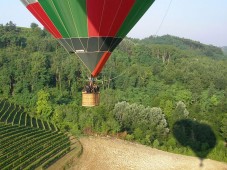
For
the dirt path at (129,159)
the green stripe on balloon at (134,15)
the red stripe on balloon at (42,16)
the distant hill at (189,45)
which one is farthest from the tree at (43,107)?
the distant hill at (189,45)

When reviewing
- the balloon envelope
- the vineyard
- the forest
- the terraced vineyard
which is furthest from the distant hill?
the balloon envelope

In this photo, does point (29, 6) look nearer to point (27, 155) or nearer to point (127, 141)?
point (27, 155)

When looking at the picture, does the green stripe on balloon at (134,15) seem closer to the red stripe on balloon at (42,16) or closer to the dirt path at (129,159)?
the red stripe on balloon at (42,16)

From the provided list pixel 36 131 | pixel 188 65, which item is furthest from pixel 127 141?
pixel 188 65

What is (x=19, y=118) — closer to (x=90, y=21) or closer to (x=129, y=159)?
(x=129, y=159)

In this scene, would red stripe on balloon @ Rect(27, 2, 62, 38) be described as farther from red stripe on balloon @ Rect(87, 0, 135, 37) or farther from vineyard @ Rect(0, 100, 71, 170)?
vineyard @ Rect(0, 100, 71, 170)

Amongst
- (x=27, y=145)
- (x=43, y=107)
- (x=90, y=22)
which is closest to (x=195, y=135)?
(x=27, y=145)
